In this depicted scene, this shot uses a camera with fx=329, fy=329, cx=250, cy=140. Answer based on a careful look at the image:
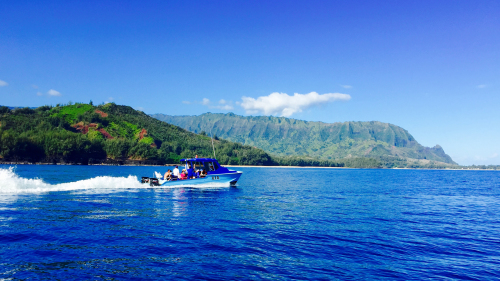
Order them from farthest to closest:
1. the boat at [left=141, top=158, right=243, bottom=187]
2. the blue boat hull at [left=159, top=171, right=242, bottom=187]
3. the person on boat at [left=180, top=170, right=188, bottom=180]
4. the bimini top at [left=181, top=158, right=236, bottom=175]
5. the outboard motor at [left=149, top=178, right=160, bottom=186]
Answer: the bimini top at [left=181, top=158, right=236, bottom=175]
the person on boat at [left=180, top=170, right=188, bottom=180]
the blue boat hull at [left=159, top=171, right=242, bottom=187]
the boat at [left=141, top=158, right=243, bottom=187]
the outboard motor at [left=149, top=178, right=160, bottom=186]

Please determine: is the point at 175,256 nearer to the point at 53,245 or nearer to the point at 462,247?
the point at 53,245

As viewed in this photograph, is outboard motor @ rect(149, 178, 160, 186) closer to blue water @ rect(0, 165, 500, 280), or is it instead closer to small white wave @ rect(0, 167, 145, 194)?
small white wave @ rect(0, 167, 145, 194)

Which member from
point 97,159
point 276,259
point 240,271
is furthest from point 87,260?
point 97,159

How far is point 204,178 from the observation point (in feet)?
177

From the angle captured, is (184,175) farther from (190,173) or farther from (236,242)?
(236,242)

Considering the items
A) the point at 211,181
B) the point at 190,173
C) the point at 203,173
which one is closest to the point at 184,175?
the point at 190,173

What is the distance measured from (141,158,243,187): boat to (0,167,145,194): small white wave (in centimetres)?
252

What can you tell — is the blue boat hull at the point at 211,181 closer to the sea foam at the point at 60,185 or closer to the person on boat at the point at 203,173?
the sea foam at the point at 60,185

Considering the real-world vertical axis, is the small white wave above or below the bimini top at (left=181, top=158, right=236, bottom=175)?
below

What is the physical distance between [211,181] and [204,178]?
1683mm

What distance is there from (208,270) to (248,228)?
9387mm

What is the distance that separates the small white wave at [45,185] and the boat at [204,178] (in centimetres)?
252

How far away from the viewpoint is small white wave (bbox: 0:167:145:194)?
133 ft

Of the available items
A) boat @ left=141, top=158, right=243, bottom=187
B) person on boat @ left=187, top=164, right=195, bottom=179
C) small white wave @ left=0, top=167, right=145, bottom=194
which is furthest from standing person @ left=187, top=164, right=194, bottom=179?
small white wave @ left=0, top=167, right=145, bottom=194
